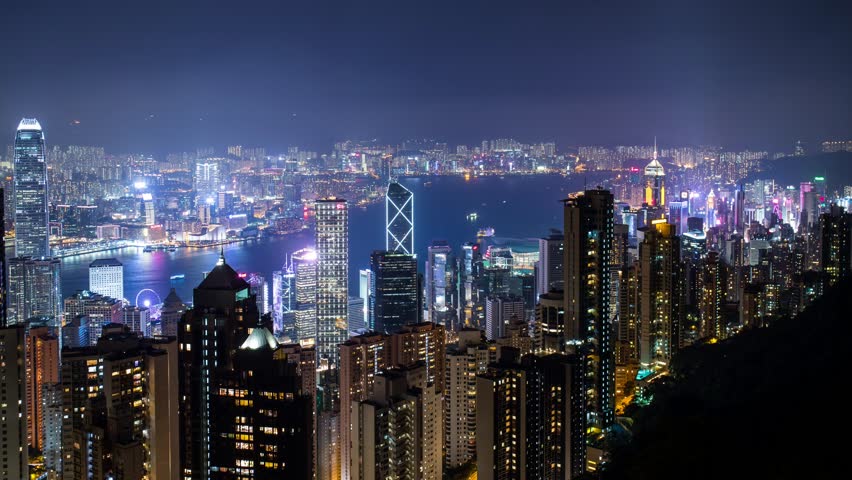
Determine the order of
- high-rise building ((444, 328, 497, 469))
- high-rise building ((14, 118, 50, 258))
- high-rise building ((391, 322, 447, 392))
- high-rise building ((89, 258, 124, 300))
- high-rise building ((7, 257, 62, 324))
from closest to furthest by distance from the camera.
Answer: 1. high-rise building ((444, 328, 497, 469))
2. high-rise building ((391, 322, 447, 392))
3. high-rise building ((7, 257, 62, 324))
4. high-rise building ((14, 118, 50, 258))
5. high-rise building ((89, 258, 124, 300))

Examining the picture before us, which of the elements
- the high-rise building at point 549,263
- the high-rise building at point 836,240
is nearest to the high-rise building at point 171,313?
the high-rise building at point 549,263

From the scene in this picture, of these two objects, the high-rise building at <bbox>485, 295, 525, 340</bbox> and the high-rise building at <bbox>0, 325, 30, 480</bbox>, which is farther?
the high-rise building at <bbox>485, 295, 525, 340</bbox>

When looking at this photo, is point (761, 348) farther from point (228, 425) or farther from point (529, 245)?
point (529, 245)

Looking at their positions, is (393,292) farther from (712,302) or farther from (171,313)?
(712,302)

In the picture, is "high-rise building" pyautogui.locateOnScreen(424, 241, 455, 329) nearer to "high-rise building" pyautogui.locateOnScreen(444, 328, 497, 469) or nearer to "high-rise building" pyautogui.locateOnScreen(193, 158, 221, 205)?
"high-rise building" pyautogui.locateOnScreen(193, 158, 221, 205)

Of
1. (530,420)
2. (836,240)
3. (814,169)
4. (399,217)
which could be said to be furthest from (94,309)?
(836,240)

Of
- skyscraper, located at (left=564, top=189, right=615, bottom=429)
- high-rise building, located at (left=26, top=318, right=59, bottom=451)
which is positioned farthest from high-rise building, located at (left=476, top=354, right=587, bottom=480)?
high-rise building, located at (left=26, top=318, right=59, bottom=451)

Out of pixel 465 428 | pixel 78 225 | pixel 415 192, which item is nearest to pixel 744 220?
pixel 415 192
